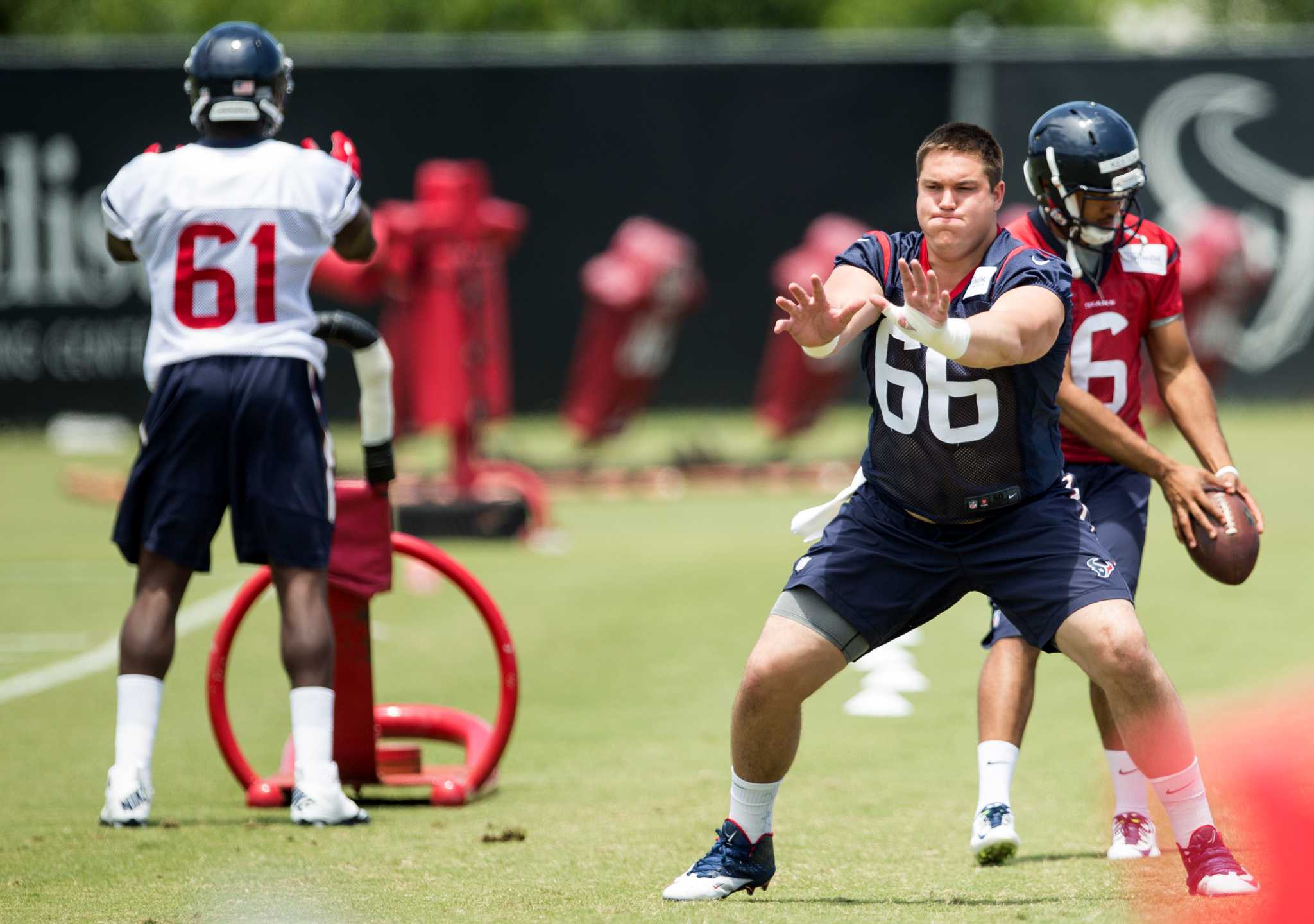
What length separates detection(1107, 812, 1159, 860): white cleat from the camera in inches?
195

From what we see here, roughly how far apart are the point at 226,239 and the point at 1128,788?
10.2ft

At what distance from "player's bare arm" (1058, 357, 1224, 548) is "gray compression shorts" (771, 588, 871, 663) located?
980 millimetres

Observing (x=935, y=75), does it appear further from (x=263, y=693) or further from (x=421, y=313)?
(x=263, y=693)

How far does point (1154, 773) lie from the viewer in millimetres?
4453

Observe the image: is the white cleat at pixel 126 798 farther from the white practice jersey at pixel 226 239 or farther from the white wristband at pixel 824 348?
the white wristband at pixel 824 348

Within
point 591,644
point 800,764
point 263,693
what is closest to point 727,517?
point 591,644

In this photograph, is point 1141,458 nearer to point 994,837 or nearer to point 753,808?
point 994,837

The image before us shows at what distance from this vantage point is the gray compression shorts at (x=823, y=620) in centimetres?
450

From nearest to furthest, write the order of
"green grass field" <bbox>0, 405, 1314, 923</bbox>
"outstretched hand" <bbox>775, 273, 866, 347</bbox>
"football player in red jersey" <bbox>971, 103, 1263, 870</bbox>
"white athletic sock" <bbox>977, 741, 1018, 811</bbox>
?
"outstretched hand" <bbox>775, 273, 866, 347</bbox> → "green grass field" <bbox>0, 405, 1314, 923</bbox> → "white athletic sock" <bbox>977, 741, 1018, 811</bbox> → "football player in red jersey" <bbox>971, 103, 1263, 870</bbox>

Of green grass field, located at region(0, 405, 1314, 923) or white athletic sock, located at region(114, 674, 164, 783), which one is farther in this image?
white athletic sock, located at region(114, 674, 164, 783)

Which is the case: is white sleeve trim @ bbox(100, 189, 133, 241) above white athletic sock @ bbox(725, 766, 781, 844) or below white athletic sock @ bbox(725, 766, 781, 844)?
above

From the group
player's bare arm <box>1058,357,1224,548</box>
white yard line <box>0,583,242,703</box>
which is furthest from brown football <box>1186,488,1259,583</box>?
white yard line <box>0,583,242,703</box>

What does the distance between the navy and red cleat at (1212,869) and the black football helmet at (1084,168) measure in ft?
5.78

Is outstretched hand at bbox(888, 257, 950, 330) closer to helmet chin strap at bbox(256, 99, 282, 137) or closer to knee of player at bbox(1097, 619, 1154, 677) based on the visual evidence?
knee of player at bbox(1097, 619, 1154, 677)
